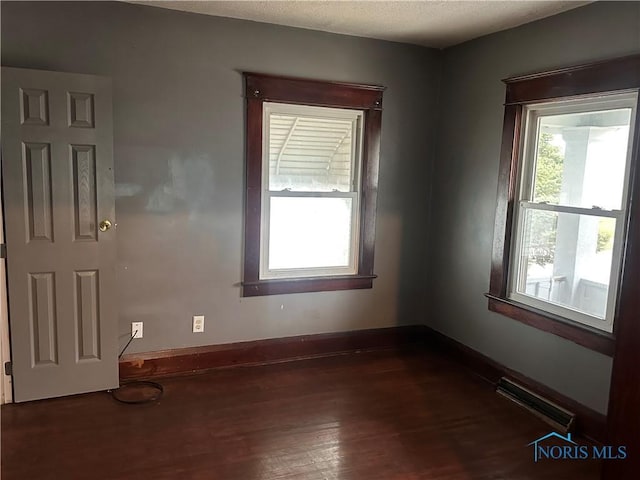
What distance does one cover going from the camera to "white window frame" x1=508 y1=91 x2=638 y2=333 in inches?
110

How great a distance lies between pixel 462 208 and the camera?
3.99 meters

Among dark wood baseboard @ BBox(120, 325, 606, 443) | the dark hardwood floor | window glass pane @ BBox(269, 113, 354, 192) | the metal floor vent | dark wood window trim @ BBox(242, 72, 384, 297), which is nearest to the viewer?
the dark hardwood floor

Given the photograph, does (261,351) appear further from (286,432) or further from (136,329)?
(286,432)

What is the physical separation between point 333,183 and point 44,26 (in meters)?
2.12

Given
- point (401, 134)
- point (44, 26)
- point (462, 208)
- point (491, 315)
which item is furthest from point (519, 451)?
point (44, 26)

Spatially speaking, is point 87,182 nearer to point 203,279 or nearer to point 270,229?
point 203,279

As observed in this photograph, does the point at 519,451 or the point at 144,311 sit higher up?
the point at 144,311

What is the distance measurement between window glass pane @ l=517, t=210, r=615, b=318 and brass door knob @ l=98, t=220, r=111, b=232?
2.67 metres

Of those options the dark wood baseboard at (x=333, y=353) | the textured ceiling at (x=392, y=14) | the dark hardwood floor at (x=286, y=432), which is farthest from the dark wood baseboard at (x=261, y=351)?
the textured ceiling at (x=392, y=14)

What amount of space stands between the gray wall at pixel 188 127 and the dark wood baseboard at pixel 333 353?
0.08m

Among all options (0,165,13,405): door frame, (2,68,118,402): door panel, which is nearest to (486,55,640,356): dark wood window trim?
(2,68,118,402): door panel

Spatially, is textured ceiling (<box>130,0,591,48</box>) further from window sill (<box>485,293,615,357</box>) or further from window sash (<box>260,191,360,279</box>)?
window sill (<box>485,293,615,357</box>)

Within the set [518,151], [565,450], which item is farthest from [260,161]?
[565,450]

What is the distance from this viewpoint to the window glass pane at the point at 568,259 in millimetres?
2945
